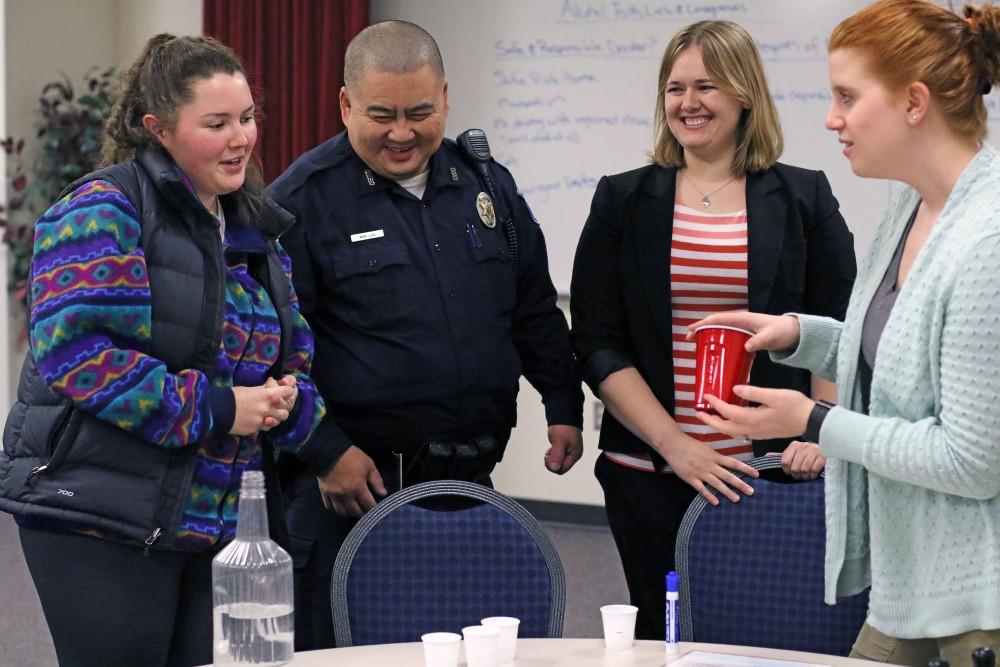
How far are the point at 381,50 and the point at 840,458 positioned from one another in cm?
135

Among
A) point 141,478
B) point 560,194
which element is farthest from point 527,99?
point 141,478

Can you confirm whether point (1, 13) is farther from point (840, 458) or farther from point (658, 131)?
point (840, 458)

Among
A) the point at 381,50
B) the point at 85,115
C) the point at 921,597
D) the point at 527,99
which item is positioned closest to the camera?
the point at 921,597

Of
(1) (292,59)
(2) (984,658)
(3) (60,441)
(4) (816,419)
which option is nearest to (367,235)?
(3) (60,441)

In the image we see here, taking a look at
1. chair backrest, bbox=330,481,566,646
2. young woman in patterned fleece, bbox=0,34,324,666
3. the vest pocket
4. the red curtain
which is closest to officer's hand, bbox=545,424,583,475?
chair backrest, bbox=330,481,566,646

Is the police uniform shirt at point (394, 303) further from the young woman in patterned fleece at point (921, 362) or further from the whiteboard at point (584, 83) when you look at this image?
the whiteboard at point (584, 83)

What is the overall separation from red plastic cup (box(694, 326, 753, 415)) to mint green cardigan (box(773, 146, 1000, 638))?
16 centimetres

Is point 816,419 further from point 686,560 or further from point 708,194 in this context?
point 708,194

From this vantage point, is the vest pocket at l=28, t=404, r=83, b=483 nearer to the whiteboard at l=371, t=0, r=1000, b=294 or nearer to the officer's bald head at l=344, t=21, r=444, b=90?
the officer's bald head at l=344, t=21, r=444, b=90

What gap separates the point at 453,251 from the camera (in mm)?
2789

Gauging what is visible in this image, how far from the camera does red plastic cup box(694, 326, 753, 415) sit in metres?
2.00

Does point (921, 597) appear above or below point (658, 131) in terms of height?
below

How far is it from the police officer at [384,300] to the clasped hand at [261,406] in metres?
0.35

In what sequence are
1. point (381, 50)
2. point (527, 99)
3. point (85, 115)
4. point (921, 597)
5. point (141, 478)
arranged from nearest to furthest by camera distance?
point (921, 597)
point (141, 478)
point (381, 50)
point (527, 99)
point (85, 115)
